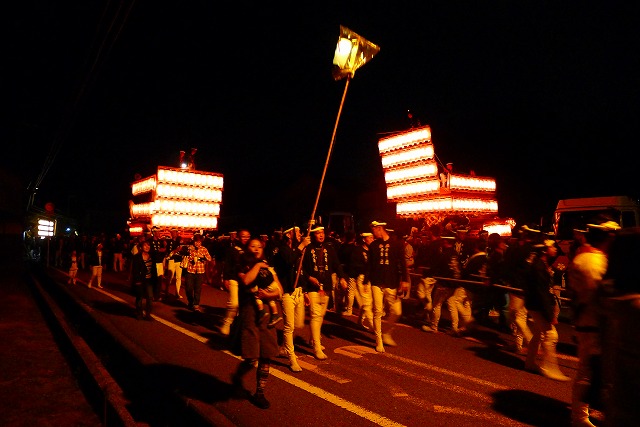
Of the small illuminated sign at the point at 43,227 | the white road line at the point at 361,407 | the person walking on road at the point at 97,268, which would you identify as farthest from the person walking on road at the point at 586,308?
the small illuminated sign at the point at 43,227

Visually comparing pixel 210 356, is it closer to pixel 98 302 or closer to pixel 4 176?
pixel 98 302

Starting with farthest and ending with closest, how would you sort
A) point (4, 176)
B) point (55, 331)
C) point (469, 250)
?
point (4, 176) < point (469, 250) < point (55, 331)

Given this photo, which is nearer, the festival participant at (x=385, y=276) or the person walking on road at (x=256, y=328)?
the person walking on road at (x=256, y=328)

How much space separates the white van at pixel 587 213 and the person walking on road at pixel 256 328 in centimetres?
1279

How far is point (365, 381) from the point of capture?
6230 mm

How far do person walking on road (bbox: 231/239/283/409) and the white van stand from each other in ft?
41.9

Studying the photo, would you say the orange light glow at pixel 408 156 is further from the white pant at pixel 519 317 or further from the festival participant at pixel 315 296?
the festival participant at pixel 315 296

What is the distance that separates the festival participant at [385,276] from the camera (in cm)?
790

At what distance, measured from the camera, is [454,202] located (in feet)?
55.5

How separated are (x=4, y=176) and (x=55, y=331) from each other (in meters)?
18.1

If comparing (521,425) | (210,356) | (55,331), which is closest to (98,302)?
(55,331)

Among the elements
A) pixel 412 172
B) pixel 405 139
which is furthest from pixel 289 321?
pixel 405 139

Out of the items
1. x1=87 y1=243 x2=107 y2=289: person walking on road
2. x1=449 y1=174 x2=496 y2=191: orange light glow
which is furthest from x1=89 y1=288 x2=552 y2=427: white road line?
x1=87 y1=243 x2=107 y2=289: person walking on road

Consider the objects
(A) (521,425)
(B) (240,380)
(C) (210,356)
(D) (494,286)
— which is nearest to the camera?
(A) (521,425)
